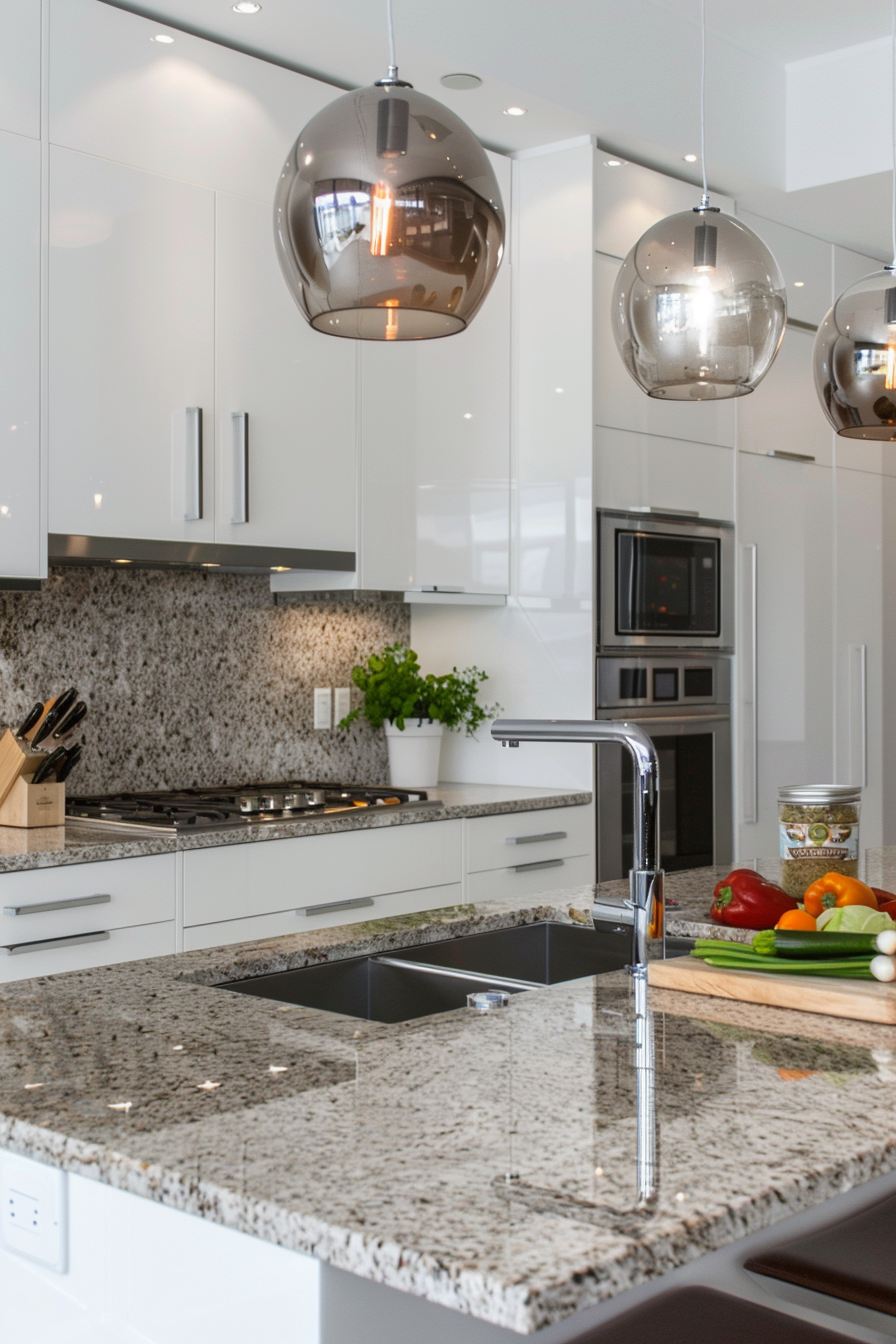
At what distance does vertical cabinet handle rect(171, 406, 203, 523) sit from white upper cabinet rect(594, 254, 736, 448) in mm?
1243

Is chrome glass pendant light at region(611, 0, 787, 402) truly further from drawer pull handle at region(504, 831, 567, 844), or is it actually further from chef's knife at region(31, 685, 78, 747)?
drawer pull handle at region(504, 831, 567, 844)

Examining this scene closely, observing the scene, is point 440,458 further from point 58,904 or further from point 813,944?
point 813,944

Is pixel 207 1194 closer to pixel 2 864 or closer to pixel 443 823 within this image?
pixel 2 864

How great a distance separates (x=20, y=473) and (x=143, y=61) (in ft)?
3.31

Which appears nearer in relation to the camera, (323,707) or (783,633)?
(323,707)

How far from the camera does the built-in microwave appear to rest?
4.03 metres

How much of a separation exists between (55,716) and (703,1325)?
2112mm

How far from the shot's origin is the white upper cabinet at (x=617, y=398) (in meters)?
4.00

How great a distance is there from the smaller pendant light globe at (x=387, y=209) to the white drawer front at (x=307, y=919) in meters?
1.57

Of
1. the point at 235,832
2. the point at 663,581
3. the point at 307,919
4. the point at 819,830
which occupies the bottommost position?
the point at 307,919

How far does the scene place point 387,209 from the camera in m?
1.30

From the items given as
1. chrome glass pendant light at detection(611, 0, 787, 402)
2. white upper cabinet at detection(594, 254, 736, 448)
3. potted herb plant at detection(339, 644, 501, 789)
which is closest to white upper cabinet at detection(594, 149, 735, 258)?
white upper cabinet at detection(594, 254, 736, 448)

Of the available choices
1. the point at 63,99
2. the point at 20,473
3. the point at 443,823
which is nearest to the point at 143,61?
the point at 63,99

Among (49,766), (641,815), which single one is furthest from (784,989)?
(49,766)
